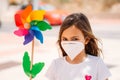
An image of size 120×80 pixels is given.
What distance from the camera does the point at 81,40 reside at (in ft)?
8.05

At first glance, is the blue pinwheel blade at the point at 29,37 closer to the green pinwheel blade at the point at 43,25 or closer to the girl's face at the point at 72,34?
the green pinwheel blade at the point at 43,25

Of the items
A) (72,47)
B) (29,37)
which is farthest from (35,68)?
(72,47)

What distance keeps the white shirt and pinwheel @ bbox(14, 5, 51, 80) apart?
135mm

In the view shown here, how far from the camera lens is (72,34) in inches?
95.7

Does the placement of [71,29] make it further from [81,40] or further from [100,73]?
[100,73]

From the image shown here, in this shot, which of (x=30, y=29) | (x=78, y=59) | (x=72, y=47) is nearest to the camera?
(x=72, y=47)

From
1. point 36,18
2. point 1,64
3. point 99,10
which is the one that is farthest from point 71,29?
point 99,10

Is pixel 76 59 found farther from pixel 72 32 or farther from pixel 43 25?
pixel 43 25

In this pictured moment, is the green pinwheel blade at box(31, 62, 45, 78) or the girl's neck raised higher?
the girl's neck

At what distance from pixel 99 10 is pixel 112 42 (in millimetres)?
19491

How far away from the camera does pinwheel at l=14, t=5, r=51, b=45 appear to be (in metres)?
2.59

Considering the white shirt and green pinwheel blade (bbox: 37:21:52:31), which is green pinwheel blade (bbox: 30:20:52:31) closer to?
green pinwheel blade (bbox: 37:21:52:31)

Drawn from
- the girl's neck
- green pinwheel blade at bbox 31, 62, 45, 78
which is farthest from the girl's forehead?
green pinwheel blade at bbox 31, 62, 45, 78

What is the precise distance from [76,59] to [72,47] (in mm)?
133
